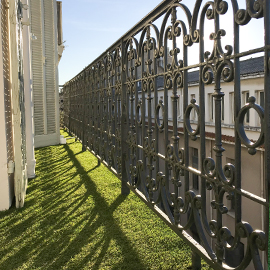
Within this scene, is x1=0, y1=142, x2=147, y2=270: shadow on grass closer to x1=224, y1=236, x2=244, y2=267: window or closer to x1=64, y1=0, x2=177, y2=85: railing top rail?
x1=224, y1=236, x2=244, y2=267: window

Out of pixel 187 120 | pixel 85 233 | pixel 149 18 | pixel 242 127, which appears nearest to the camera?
pixel 242 127

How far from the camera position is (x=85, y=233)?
2.33 metres

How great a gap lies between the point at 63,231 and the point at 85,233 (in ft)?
0.70

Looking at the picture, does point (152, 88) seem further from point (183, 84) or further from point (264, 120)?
point (264, 120)

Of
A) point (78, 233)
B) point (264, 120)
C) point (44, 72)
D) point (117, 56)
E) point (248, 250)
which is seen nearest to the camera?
point (264, 120)

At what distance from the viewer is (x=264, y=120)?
3.41ft

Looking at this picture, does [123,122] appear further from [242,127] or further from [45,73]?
[45,73]

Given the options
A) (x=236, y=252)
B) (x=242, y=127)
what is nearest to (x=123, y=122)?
(x=236, y=252)

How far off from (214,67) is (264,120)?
40 centimetres

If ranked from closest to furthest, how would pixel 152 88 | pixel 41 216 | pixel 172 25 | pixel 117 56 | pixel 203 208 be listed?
pixel 203 208 < pixel 172 25 < pixel 152 88 < pixel 41 216 < pixel 117 56

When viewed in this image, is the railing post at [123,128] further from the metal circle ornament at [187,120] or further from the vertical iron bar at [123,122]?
the metal circle ornament at [187,120]

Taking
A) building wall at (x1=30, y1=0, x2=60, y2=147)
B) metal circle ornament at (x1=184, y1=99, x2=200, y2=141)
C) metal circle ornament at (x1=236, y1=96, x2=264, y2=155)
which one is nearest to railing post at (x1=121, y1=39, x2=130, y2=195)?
metal circle ornament at (x1=184, y1=99, x2=200, y2=141)

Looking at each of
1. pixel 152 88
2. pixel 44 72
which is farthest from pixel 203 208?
pixel 44 72

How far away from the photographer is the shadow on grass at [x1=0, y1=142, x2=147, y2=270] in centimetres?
193
